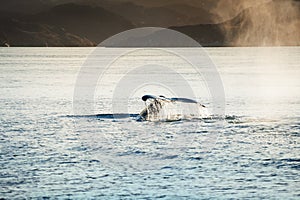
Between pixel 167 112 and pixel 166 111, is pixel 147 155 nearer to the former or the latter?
pixel 167 112

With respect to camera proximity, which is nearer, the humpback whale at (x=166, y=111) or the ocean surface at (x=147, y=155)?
the ocean surface at (x=147, y=155)

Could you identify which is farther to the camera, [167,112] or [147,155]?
[167,112]

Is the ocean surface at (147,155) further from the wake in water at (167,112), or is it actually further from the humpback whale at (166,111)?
the humpback whale at (166,111)

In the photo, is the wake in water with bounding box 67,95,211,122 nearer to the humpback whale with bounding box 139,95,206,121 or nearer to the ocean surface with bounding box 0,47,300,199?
the humpback whale with bounding box 139,95,206,121

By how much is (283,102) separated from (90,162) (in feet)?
100

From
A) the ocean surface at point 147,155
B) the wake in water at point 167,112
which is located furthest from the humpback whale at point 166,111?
the ocean surface at point 147,155

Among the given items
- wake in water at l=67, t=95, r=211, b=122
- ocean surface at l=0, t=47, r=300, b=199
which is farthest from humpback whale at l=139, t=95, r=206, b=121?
ocean surface at l=0, t=47, r=300, b=199

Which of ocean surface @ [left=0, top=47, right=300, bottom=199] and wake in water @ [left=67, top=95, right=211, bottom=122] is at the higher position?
wake in water @ [left=67, top=95, right=211, bottom=122]

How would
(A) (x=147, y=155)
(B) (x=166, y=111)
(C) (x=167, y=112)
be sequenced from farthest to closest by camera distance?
(B) (x=166, y=111)
(C) (x=167, y=112)
(A) (x=147, y=155)

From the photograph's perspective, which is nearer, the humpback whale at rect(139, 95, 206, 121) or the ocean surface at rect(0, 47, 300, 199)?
the ocean surface at rect(0, 47, 300, 199)

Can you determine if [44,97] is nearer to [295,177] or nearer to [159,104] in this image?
[159,104]

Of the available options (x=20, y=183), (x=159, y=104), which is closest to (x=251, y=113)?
(x=159, y=104)

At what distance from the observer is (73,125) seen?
1490 inches

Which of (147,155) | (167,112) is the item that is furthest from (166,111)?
(147,155)
